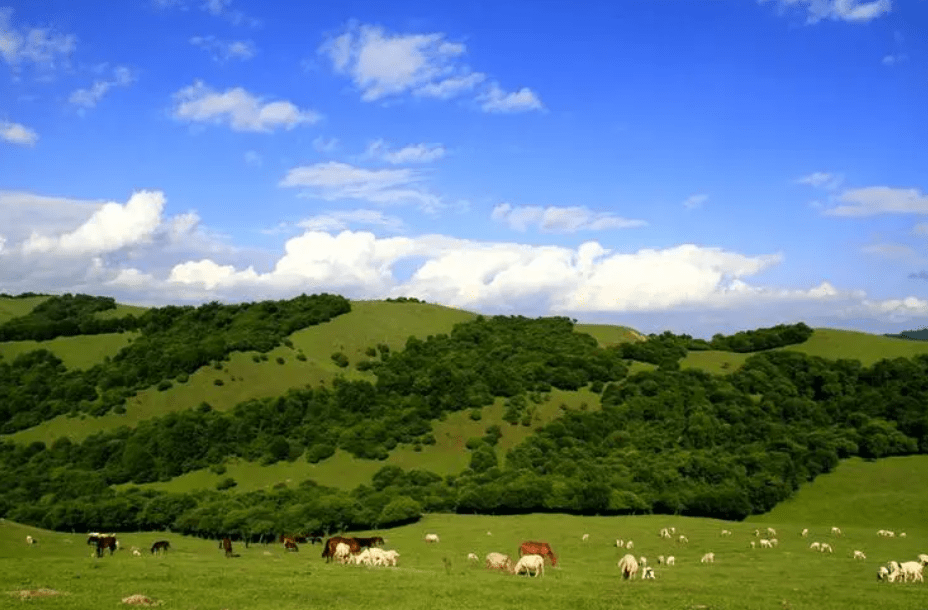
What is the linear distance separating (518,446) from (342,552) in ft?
309

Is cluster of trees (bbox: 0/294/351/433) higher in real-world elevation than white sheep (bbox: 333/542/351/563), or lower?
higher

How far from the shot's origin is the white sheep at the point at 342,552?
55094 mm

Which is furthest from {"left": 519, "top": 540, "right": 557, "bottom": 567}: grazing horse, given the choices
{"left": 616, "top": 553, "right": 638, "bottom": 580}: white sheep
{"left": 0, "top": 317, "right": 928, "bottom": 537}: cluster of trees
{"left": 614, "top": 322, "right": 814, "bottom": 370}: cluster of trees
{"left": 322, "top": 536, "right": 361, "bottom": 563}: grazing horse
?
{"left": 614, "top": 322, "right": 814, "bottom": 370}: cluster of trees

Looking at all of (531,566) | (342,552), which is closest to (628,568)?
(531,566)

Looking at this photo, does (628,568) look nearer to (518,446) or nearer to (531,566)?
(531,566)

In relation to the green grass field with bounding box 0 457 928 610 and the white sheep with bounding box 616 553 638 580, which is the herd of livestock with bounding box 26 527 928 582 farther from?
the green grass field with bounding box 0 457 928 610

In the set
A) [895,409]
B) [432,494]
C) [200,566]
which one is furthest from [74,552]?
[895,409]

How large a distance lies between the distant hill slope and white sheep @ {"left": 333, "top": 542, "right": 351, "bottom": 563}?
7839 centimetres

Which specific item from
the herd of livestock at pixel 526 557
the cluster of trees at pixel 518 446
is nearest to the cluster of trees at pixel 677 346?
the cluster of trees at pixel 518 446

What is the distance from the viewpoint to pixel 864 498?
120 metres

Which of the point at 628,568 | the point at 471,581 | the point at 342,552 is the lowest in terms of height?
the point at 342,552

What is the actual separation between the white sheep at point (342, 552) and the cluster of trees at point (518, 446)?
4960 cm

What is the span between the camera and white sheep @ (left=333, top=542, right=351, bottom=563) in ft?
181

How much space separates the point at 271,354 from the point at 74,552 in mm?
116827
